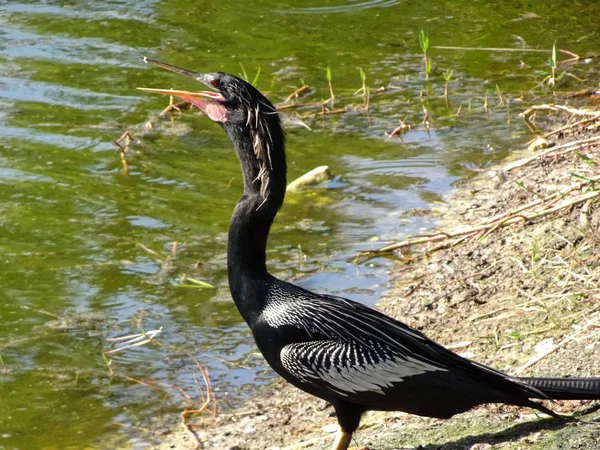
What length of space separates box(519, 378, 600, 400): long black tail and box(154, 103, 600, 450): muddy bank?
0.42 feet

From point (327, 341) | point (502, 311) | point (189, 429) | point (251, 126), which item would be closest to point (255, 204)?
point (251, 126)

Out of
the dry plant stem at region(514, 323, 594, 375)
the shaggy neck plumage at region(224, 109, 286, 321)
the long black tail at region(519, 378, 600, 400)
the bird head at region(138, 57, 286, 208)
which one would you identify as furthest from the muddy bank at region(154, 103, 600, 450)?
the bird head at region(138, 57, 286, 208)

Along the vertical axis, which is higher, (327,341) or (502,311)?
(327,341)

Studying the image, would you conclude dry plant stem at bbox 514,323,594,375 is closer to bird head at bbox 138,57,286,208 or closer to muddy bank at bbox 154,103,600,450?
muddy bank at bbox 154,103,600,450

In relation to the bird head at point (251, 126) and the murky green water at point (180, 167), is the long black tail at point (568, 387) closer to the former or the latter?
the bird head at point (251, 126)

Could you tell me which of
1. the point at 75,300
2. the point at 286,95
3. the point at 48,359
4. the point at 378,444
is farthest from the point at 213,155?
the point at 378,444

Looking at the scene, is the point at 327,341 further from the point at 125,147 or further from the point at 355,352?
the point at 125,147

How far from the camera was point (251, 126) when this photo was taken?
4711 mm

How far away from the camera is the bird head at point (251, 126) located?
4680 millimetres

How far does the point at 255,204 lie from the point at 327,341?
743mm

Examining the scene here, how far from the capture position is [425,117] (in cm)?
904

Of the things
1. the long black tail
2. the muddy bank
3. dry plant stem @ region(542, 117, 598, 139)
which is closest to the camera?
the long black tail

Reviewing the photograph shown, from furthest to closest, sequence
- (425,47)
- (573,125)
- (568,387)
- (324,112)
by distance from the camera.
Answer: (324,112)
(425,47)
(573,125)
(568,387)

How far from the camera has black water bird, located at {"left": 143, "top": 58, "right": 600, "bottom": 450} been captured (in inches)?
162
